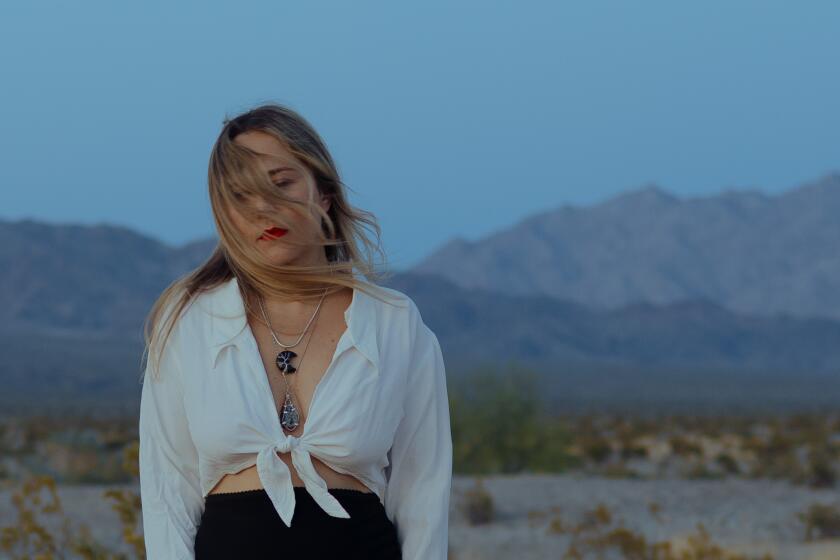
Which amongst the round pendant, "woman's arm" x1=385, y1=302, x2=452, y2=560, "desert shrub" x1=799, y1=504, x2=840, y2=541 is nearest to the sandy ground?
"desert shrub" x1=799, y1=504, x2=840, y2=541

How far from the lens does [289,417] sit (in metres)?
3.29

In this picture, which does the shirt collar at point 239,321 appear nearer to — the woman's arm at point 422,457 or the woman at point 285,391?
the woman at point 285,391

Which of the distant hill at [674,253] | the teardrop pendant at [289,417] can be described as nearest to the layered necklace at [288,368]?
the teardrop pendant at [289,417]

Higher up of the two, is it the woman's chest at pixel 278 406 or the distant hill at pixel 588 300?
the woman's chest at pixel 278 406

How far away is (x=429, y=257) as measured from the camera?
14825 cm

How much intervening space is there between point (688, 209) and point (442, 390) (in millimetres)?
153037

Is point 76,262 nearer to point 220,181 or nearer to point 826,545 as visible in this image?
point 826,545

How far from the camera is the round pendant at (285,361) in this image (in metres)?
3.36

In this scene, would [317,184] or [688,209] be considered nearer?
[317,184]

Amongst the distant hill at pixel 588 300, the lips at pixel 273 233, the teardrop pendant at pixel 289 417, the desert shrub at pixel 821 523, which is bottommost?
the distant hill at pixel 588 300

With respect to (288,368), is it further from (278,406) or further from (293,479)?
(293,479)

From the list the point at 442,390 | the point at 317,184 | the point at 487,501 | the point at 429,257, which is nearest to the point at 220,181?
the point at 317,184

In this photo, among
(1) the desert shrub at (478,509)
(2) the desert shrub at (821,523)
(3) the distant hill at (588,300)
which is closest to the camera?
(2) the desert shrub at (821,523)

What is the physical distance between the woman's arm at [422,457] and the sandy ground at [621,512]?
9.03 metres
